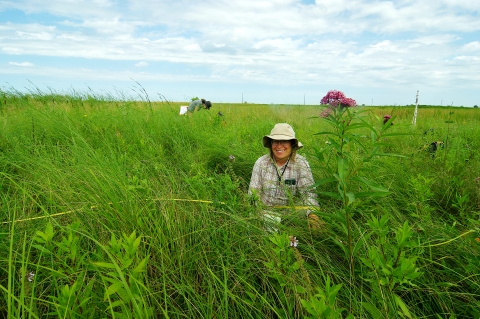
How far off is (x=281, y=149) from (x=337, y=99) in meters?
0.63

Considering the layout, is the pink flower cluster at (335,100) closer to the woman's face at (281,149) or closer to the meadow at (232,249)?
the meadow at (232,249)

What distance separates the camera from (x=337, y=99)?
2604 millimetres

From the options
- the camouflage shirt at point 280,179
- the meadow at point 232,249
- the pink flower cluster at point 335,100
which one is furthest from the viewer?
the camouflage shirt at point 280,179

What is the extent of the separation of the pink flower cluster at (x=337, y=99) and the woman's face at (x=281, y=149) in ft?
1.65

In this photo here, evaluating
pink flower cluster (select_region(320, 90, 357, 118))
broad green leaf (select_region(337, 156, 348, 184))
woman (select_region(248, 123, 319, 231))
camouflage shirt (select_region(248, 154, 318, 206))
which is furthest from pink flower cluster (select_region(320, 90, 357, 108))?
broad green leaf (select_region(337, 156, 348, 184))

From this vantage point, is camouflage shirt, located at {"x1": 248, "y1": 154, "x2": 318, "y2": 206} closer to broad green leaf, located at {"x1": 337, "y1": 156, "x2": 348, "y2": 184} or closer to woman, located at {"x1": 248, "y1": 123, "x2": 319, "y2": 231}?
woman, located at {"x1": 248, "y1": 123, "x2": 319, "y2": 231}

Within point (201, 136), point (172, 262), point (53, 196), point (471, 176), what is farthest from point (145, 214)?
point (471, 176)

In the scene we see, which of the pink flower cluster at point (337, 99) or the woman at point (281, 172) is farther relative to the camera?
the woman at point (281, 172)

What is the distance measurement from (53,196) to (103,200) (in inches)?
19.1

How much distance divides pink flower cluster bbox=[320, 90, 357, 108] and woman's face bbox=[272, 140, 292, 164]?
1.65 ft

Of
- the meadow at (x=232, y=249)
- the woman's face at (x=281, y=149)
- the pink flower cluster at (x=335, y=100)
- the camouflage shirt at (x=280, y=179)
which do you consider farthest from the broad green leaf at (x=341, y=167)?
the woman's face at (x=281, y=149)

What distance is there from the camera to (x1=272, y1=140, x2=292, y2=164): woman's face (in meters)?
2.66

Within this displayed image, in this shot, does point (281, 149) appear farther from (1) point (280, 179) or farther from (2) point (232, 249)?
(2) point (232, 249)

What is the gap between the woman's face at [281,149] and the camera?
2658 mm
